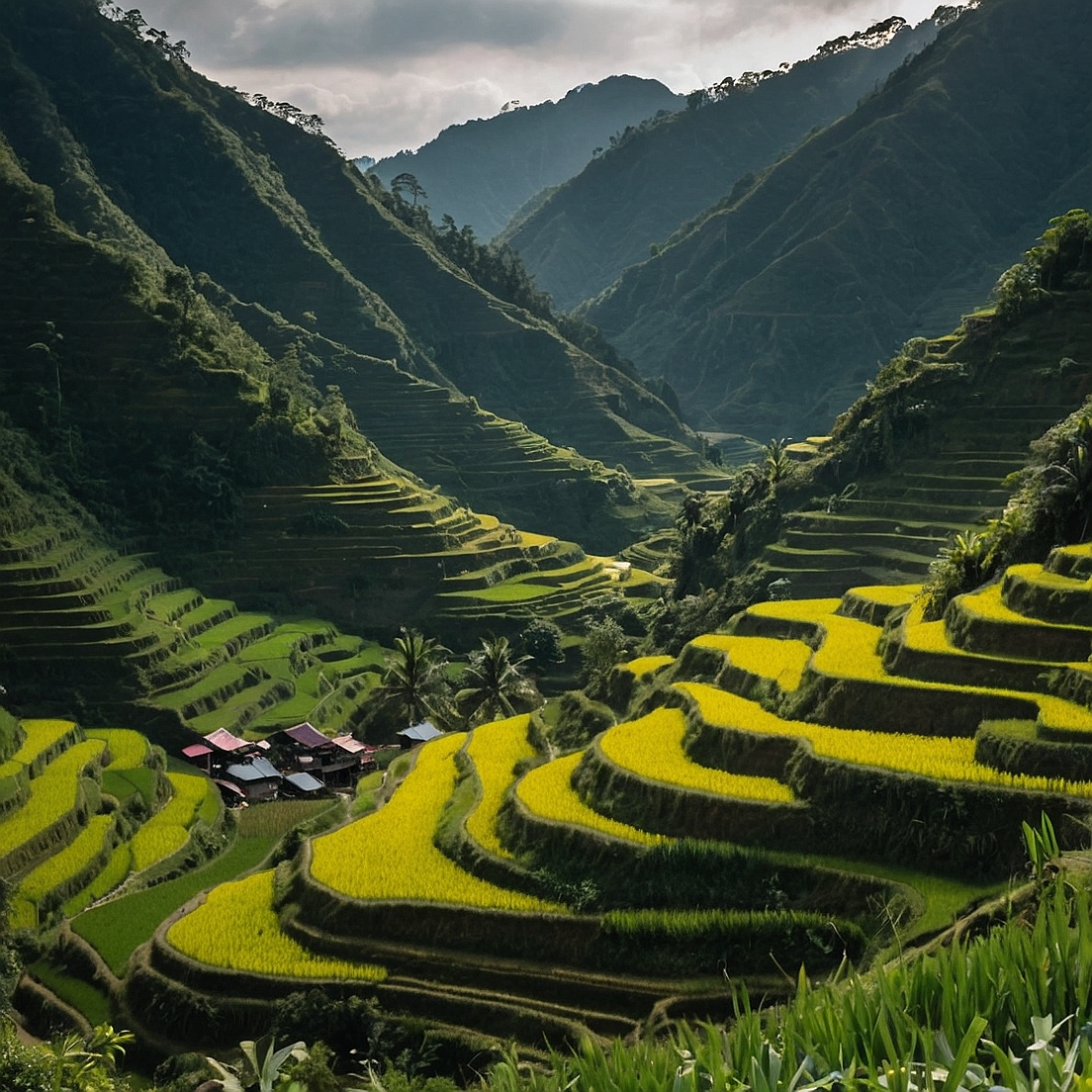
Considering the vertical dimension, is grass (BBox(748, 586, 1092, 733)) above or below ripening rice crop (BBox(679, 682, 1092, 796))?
above

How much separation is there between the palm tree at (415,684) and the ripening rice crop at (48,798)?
1517 cm

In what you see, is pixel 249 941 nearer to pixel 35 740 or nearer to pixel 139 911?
pixel 139 911

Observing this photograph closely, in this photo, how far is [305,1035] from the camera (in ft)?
88.2

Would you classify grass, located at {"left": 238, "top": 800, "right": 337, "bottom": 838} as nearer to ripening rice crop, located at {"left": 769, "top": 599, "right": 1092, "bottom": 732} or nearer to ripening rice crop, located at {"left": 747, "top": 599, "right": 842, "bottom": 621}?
ripening rice crop, located at {"left": 747, "top": 599, "right": 842, "bottom": 621}

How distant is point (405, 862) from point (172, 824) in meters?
17.9

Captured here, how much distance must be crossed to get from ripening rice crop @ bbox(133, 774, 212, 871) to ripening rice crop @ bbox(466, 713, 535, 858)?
1005 cm

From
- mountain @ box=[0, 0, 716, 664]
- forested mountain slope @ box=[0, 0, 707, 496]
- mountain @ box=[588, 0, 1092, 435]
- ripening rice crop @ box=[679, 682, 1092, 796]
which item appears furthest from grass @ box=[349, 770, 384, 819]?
mountain @ box=[588, 0, 1092, 435]

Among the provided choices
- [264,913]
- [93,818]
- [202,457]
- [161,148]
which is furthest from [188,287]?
[264,913]

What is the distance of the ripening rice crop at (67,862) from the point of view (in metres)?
40.1

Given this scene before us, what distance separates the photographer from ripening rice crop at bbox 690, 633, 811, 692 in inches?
1453

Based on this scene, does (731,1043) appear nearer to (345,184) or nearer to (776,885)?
(776,885)

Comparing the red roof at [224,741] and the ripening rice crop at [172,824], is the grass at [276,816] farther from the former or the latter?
the red roof at [224,741]

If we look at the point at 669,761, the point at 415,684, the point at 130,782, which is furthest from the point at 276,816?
the point at 669,761

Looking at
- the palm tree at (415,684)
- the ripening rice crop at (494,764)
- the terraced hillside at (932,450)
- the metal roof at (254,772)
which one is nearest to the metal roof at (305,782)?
the metal roof at (254,772)
